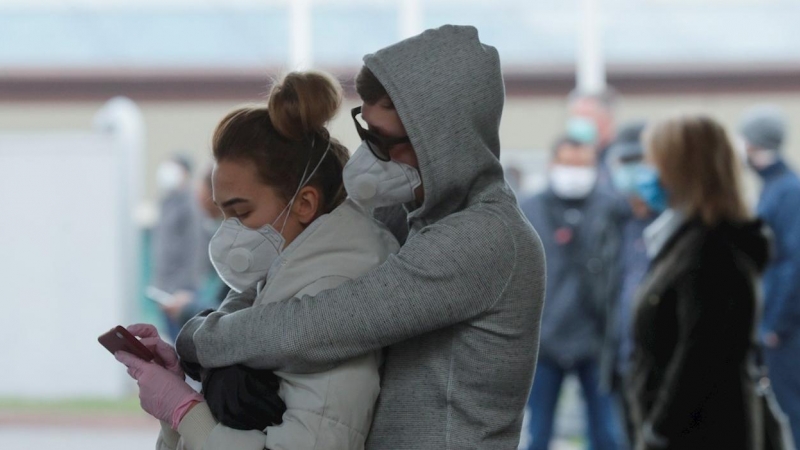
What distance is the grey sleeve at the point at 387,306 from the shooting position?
79.0 inches

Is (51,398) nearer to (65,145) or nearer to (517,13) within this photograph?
(65,145)

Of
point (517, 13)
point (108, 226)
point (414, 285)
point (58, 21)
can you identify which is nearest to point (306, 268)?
point (414, 285)

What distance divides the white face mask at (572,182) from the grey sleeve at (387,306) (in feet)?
12.8

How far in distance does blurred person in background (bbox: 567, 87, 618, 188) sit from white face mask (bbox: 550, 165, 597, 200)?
0.29 meters

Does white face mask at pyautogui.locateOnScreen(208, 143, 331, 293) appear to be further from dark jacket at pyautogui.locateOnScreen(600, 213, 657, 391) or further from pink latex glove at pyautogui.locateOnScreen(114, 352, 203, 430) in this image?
dark jacket at pyautogui.locateOnScreen(600, 213, 657, 391)

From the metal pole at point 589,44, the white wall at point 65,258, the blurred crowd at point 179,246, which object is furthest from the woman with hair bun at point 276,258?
the metal pole at point 589,44

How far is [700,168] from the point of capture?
406cm

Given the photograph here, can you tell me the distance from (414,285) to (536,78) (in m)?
11.2

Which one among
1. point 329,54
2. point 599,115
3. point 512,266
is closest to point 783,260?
point 599,115

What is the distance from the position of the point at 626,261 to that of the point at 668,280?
1.64 meters

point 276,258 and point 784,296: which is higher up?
point 276,258

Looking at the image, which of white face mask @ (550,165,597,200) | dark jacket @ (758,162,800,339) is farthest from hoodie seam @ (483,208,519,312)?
white face mask @ (550,165,597,200)

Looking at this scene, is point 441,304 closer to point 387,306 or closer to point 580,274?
point 387,306

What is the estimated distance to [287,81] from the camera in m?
2.21
